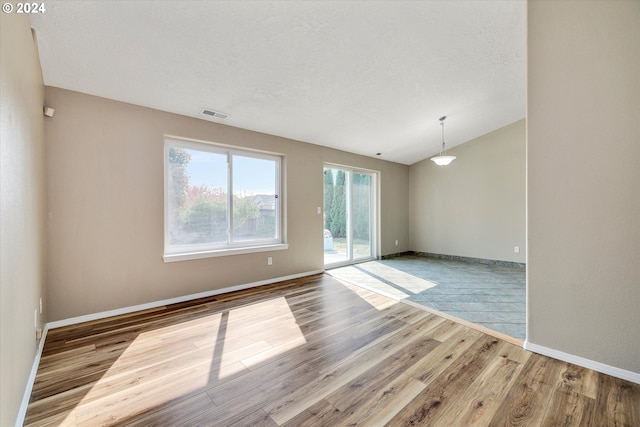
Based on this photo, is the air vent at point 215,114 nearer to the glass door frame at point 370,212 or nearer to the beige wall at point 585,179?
the glass door frame at point 370,212

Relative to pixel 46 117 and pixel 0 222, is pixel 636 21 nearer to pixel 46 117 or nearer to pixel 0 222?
pixel 0 222

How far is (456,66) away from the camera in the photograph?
3.10m

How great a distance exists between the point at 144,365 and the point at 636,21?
14.1 feet

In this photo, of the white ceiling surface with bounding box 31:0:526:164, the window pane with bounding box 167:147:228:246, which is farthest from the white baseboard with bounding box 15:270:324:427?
the white ceiling surface with bounding box 31:0:526:164

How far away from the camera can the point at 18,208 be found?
5.20 ft

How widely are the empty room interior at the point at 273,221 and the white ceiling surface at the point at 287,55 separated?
0.02 metres

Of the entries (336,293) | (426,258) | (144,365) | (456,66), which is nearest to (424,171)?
(426,258)

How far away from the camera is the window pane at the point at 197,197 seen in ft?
11.3

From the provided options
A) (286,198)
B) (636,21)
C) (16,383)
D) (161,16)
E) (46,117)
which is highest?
(161,16)

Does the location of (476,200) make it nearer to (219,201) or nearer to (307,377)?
(219,201)

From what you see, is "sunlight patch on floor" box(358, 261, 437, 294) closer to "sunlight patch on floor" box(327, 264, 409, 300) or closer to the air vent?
"sunlight patch on floor" box(327, 264, 409, 300)

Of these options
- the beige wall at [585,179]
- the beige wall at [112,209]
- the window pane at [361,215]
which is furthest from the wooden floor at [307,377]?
the window pane at [361,215]

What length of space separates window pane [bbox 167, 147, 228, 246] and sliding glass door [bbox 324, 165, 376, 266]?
83.6 inches

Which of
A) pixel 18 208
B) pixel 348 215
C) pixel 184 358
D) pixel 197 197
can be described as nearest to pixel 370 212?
pixel 348 215
